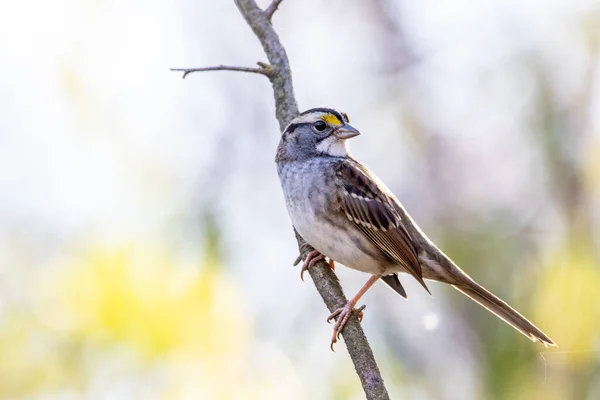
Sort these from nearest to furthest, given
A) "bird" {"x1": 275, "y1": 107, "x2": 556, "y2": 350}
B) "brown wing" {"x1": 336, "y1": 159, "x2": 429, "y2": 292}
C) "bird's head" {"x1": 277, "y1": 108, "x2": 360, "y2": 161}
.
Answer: "bird" {"x1": 275, "y1": 107, "x2": 556, "y2": 350}
"brown wing" {"x1": 336, "y1": 159, "x2": 429, "y2": 292}
"bird's head" {"x1": 277, "y1": 108, "x2": 360, "y2": 161}

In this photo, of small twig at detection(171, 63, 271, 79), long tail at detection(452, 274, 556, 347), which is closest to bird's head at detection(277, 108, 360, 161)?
small twig at detection(171, 63, 271, 79)

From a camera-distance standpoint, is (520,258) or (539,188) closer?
(520,258)

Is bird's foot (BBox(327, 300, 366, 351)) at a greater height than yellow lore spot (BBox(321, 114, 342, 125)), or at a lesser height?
lesser

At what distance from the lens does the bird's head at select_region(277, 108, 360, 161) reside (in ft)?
17.7

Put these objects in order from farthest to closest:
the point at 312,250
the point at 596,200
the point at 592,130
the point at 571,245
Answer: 1. the point at 592,130
2. the point at 596,200
3. the point at 571,245
4. the point at 312,250

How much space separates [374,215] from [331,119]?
0.66 meters

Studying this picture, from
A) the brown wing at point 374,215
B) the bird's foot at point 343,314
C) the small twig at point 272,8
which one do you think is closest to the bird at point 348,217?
the brown wing at point 374,215

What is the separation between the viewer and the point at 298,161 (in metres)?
5.49

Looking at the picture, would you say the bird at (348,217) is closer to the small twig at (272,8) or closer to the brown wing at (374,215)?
the brown wing at (374,215)

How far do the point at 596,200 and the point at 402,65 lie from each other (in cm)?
257

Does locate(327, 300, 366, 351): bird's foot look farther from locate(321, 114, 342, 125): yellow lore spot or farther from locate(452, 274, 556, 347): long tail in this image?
locate(321, 114, 342, 125): yellow lore spot

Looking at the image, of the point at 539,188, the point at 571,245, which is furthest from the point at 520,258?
the point at 539,188

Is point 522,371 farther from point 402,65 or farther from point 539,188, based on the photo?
point 402,65

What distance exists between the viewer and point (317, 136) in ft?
18.1
